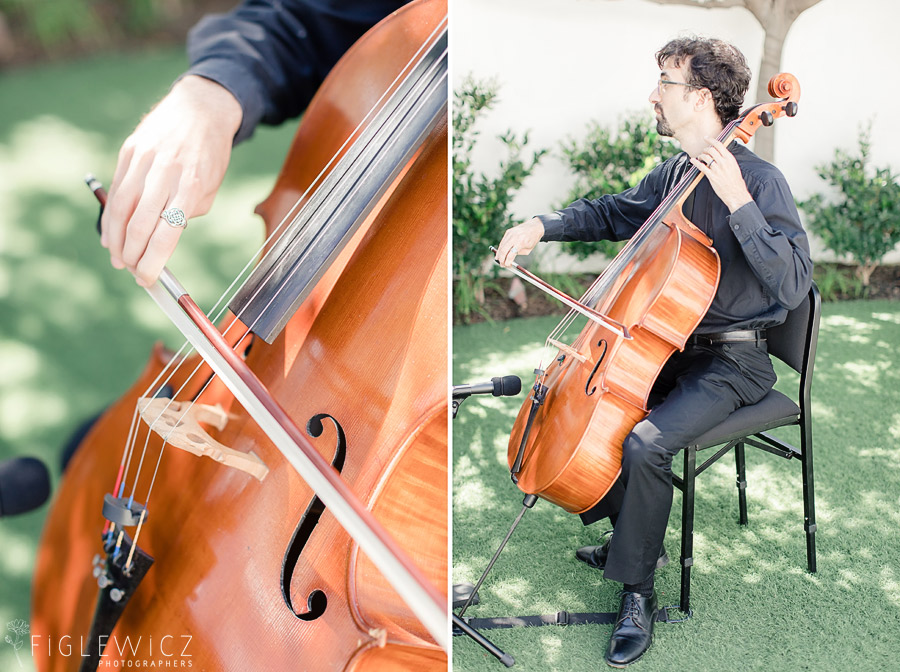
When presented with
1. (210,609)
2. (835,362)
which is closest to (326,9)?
(210,609)

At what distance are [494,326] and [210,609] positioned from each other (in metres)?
1.81

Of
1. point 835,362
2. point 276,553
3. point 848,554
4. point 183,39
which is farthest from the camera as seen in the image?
point 835,362

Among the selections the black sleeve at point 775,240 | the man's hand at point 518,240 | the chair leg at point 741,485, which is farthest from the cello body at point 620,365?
the chair leg at point 741,485

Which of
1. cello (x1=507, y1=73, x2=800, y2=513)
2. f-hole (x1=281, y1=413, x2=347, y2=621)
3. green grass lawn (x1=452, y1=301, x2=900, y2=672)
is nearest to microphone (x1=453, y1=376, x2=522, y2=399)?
cello (x1=507, y1=73, x2=800, y2=513)

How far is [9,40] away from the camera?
2.10 feet

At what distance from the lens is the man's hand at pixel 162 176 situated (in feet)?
2.89

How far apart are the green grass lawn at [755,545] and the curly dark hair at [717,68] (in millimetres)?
1090

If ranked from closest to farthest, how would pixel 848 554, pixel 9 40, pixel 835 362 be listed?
pixel 9 40 < pixel 848 554 < pixel 835 362

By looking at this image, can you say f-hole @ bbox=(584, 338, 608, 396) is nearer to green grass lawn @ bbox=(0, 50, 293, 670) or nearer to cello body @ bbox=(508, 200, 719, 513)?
cello body @ bbox=(508, 200, 719, 513)

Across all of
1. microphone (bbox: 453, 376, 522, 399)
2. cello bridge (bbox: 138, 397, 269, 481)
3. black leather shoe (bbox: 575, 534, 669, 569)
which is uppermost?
cello bridge (bbox: 138, 397, 269, 481)

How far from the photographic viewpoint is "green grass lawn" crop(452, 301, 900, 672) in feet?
5.00

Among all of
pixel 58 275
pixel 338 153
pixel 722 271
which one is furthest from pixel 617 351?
pixel 58 275

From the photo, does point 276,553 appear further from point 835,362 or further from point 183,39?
point 835,362

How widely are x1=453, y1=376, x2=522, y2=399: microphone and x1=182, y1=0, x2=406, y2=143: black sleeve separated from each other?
57cm
